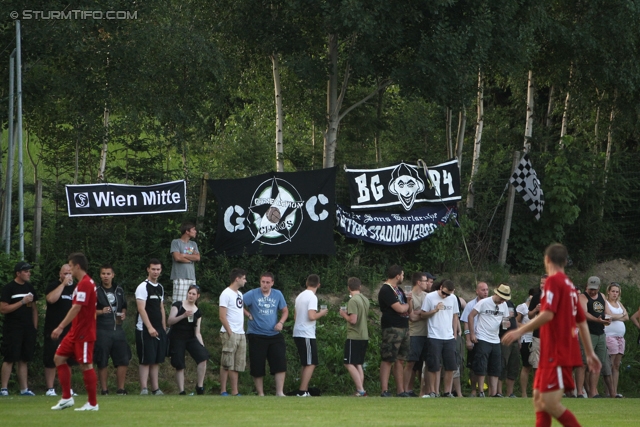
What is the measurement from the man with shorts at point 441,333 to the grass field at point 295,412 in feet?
4.23

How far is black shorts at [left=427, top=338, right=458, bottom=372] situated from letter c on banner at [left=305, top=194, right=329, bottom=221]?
519 centimetres

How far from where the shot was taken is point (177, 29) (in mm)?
20672

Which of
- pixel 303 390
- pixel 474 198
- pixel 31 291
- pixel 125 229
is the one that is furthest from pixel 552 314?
pixel 474 198

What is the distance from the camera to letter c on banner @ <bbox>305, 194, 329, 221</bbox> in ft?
66.7

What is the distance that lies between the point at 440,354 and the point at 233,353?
332cm

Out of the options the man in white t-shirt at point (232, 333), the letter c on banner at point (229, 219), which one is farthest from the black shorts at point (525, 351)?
the letter c on banner at point (229, 219)

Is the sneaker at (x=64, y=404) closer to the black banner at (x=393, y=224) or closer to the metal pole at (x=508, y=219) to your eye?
the black banner at (x=393, y=224)

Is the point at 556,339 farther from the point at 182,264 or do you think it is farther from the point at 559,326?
the point at 182,264

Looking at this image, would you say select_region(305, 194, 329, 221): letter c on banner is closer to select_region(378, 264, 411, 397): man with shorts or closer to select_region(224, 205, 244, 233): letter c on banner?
select_region(224, 205, 244, 233): letter c on banner

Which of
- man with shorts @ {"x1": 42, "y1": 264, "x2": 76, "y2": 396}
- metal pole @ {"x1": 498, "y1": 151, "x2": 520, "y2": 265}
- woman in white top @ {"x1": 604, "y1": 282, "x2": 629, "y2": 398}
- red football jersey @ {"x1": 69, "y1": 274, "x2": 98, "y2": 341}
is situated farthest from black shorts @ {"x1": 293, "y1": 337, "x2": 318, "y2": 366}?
metal pole @ {"x1": 498, "y1": 151, "x2": 520, "y2": 265}

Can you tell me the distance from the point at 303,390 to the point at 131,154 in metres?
8.34

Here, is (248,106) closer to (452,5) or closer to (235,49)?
(235,49)

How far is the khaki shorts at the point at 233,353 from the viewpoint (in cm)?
1555

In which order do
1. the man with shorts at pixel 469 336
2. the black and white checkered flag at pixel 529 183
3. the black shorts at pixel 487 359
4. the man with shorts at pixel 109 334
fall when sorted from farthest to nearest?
the black and white checkered flag at pixel 529 183
the man with shorts at pixel 469 336
the black shorts at pixel 487 359
the man with shorts at pixel 109 334
